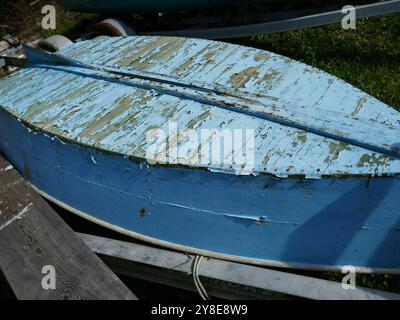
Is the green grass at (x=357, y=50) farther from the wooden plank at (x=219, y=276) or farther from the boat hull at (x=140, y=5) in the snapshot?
the wooden plank at (x=219, y=276)

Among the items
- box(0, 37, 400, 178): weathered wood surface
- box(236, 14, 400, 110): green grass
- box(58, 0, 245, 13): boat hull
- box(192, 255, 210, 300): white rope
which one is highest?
box(58, 0, 245, 13): boat hull

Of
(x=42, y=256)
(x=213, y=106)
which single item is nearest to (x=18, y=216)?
(x=42, y=256)

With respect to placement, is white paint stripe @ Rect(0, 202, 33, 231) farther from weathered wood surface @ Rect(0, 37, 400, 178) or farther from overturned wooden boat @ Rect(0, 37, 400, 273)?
weathered wood surface @ Rect(0, 37, 400, 178)

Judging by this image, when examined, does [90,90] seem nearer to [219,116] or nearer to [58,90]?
[58,90]

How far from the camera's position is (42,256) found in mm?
2533

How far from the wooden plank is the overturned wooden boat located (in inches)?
5.5

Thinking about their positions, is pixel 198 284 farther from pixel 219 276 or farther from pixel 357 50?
pixel 357 50

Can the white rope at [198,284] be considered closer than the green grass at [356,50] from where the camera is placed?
Yes

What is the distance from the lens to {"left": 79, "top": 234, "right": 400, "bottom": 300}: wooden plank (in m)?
2.20

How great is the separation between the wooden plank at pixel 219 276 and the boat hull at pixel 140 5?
9.13 ft

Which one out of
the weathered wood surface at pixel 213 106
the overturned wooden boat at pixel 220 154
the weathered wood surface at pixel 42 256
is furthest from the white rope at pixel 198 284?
the weathered wood surface at pixel 213 106

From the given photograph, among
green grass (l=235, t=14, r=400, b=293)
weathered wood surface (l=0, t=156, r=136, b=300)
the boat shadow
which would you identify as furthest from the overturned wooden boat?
green grass (l=235, t=14, r=400, b=293)

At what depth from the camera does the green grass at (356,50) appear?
4.03 metres
